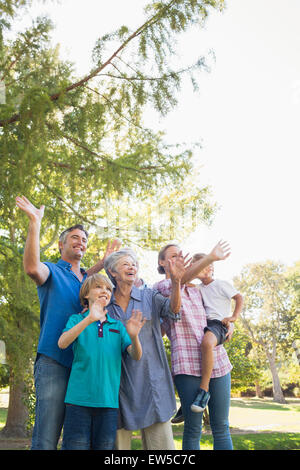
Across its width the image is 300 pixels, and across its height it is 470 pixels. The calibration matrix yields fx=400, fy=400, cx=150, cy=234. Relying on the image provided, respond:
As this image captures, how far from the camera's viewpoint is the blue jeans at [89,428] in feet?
6.74

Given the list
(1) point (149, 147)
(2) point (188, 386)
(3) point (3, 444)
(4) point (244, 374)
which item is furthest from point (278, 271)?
(2) point (188, 386)

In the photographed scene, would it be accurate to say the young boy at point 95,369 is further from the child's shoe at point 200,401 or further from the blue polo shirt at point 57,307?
the child's shoe at point 200,401

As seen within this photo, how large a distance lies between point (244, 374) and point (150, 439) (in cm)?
1250

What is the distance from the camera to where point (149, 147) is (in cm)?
579

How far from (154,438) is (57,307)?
0.93 m

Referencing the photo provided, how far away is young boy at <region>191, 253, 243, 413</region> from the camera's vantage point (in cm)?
256

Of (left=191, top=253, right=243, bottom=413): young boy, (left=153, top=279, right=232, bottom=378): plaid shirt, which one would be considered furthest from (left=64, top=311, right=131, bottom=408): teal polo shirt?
(left=191, top=253, right=243, bottom=413): young boy

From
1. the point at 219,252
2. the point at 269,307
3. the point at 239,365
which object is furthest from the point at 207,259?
the point at 269,307

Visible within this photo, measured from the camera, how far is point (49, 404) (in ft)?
7.12

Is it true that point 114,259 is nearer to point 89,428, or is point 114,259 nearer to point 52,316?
point 52,316

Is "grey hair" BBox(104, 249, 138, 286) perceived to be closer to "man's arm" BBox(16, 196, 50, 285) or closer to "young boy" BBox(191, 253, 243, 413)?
"man's arm" BBox(16, 196, 50, 285)

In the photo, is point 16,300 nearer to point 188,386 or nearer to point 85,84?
point 85,84
